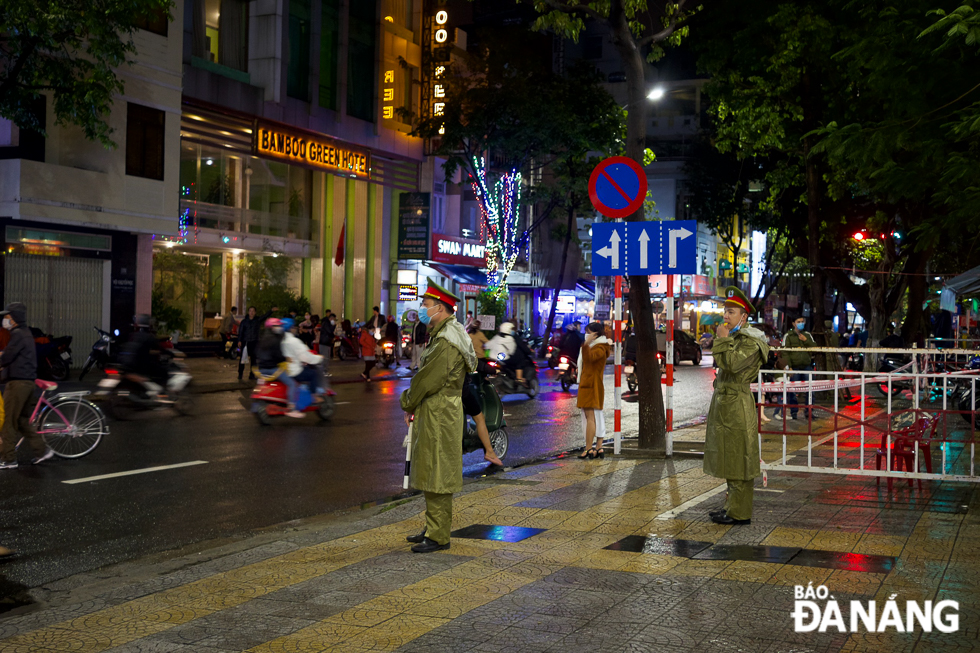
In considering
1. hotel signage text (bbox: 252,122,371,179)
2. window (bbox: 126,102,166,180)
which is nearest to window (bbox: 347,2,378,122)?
hotel signage text (bbox: 252,122,371,179)

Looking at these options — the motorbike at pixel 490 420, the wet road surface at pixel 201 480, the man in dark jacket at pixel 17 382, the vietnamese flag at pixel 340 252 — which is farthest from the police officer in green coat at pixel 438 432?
the vietnamese flag at pixel 340 252

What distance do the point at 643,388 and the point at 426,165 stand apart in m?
28.4

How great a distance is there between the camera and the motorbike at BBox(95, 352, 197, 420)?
14988 millimetres

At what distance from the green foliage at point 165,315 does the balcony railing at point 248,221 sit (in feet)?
9.81

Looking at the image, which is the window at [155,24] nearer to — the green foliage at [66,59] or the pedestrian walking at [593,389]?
the green foliage at [66,59]

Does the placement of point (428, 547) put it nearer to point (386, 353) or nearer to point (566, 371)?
point (566, 371)

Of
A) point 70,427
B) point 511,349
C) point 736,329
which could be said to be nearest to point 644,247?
point 736,329

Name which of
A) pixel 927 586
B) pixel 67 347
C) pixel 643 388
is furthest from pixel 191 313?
pixel 927 586

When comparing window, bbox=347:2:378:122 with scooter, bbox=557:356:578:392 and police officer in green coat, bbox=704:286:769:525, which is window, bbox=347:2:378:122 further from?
police officer in green coat, bbox=704:286:769:525

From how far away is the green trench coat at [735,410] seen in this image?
775cm

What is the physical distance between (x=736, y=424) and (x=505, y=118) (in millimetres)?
28356

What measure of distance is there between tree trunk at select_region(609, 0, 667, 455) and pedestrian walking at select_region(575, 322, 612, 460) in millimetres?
556

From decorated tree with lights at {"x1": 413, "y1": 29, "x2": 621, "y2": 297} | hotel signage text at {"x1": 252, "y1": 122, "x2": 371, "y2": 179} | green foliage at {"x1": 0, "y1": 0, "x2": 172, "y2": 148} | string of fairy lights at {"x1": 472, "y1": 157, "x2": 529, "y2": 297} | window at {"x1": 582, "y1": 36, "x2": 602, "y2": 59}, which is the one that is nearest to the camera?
green foliage at {"x1": 0, "y1": 0, "x2": 172, "y2": 148}

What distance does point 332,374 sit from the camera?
26312mm
